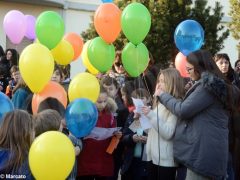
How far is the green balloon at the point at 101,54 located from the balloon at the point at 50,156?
2504 millimetres

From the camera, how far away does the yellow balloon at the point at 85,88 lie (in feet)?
15.1

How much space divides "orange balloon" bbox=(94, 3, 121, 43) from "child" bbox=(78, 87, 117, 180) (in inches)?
37.8

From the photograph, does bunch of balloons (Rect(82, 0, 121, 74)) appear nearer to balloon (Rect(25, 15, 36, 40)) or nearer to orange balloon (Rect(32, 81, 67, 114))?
orange balloon (Rect(32, 81, 67, 114))

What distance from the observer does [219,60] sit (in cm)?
545

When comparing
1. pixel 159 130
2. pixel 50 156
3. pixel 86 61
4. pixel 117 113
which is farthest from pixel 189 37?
pixel 50 156

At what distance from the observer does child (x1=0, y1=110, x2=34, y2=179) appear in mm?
2807

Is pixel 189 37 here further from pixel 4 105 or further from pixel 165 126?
pixel 4 105

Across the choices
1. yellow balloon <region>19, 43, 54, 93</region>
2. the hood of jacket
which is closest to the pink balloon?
yellow balloon <region>19, 43, 54, 93</region>

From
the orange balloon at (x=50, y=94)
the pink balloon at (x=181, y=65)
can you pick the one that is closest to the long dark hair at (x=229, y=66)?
the pink balloon at (x=181, y=65)

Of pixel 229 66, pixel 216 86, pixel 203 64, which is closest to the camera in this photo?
pixel 216 86

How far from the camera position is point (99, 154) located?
14.9ft

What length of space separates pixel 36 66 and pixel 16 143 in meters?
1.77

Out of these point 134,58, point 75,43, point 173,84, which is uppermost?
point 75,43

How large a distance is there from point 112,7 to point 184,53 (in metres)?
1.14
